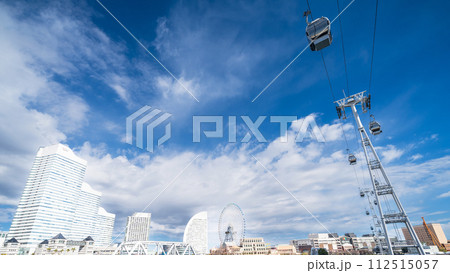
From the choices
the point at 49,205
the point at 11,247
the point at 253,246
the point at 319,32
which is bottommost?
the point at 253,246

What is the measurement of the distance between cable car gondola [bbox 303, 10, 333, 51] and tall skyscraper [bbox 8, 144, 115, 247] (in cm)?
22687

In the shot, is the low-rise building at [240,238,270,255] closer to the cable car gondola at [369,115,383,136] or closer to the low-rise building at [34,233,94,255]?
the low-rise building at [34,233,94,255]

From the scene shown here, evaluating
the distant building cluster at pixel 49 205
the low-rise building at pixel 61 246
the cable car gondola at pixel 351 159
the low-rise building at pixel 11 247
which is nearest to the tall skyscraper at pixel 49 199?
the distant building cluster at pixel 49 205

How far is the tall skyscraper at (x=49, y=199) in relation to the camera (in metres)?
163

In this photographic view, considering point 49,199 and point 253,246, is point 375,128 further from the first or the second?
point 49,199

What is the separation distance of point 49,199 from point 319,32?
233 m

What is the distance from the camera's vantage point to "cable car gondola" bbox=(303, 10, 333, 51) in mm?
10727

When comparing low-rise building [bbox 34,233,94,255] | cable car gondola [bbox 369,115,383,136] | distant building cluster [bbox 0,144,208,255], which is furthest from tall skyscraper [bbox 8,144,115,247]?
cable car gondola [bbox 369,115,383,136]

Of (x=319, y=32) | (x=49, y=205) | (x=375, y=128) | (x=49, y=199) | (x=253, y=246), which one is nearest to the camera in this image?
(x=319, y=32)

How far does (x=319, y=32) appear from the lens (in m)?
10.8

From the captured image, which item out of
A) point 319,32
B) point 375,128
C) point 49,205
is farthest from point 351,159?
point 49,205
